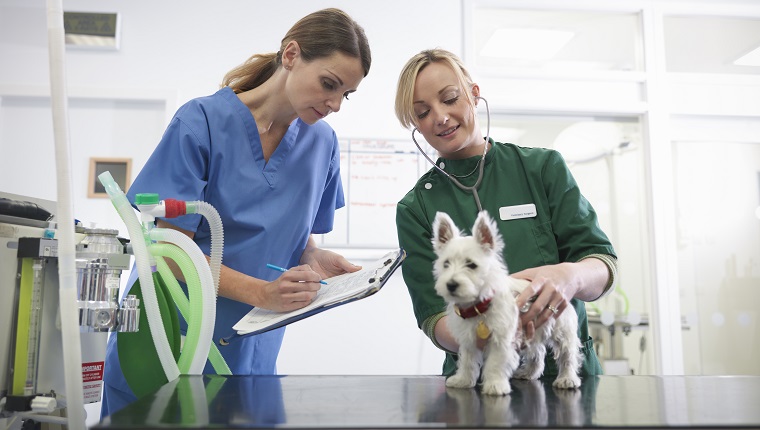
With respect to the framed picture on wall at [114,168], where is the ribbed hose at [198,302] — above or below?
below

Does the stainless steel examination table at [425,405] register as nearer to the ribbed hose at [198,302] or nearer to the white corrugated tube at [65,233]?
the ribbed hose at [198,302]

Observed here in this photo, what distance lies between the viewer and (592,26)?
12.2 feet

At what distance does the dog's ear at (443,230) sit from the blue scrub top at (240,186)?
557 millimetres

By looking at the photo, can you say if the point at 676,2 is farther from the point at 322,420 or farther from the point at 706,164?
the point at 322,420

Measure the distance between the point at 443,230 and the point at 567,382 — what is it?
315 mm

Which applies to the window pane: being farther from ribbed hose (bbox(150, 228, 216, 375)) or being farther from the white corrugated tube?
the white corrugated tube

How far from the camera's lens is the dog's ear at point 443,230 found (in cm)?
93

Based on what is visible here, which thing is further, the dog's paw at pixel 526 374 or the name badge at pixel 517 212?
the name badge at pixel 517 212

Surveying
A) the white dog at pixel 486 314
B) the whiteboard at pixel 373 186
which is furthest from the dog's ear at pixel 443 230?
the whiteboard at pixel 373 186

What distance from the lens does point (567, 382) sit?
2.99ft

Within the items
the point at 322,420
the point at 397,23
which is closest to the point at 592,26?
the point at 397,23


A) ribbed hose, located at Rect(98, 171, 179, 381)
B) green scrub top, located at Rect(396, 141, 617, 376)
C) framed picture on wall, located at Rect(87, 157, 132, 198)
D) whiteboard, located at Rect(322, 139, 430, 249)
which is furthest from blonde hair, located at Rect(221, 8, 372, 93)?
framed picture on wall, located at Rect(87, 157, 132, 198)

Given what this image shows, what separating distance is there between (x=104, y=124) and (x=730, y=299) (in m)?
4.06

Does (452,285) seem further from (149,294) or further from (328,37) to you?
(328,37)
